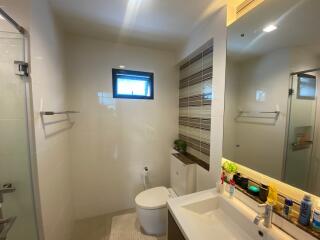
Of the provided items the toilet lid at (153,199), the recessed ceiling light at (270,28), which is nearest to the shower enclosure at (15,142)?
the toilet lid at (153,199)

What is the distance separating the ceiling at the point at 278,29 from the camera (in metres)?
0.75

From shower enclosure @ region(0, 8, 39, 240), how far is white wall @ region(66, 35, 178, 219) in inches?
32.6

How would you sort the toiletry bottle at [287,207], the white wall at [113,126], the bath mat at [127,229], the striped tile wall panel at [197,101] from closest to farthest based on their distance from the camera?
the toiletry bottle at [287,207] < the striped tile wall panel at [197,101] < the bath mat at [127,229] < the white wall at [113,126]

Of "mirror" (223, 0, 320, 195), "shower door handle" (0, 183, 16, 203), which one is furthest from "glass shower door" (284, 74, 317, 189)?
"shower door handle" (0, 183, 16, 203)

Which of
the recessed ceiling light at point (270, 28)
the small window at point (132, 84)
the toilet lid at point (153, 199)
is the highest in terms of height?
the recessed ceiling light at point (270, 28)

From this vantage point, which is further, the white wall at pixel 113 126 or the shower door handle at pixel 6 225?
the white wall at pixel 113 126

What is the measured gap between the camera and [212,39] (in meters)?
1.39

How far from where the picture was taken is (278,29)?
907 mm

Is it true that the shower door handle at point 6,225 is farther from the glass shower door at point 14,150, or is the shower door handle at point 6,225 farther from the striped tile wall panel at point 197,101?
the striped tile wall panel at point 197,101

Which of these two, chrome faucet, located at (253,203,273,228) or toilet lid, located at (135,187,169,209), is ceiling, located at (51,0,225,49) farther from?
toilet lid, located at (135,187,169,209)

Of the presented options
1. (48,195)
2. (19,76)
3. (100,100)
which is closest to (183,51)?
(100,100)

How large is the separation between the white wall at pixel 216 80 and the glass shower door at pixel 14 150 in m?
1.45

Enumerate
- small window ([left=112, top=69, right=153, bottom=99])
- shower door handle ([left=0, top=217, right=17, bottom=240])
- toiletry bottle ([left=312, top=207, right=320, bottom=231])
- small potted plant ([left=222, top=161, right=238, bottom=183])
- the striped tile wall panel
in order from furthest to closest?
small window ([left=112, top=69, right=153, bottom=99]) → the striped tile wall panel → small potted plant ([left=222, top=161, right=238, bottom=183]) → shower door handle ([left=0, top=217, right=17, bottom=240]) → toiletry bottle ([left=312, top=207, right=320, bottom=231])

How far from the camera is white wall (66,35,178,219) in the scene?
1847mm
